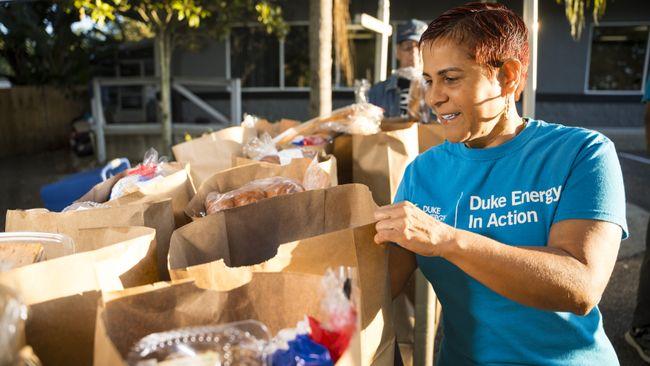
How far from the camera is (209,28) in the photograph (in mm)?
8633

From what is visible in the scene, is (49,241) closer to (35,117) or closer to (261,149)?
(261,149)

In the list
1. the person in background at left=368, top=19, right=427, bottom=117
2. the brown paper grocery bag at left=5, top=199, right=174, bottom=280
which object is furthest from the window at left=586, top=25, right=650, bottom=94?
the brown paper grocery bag at left=5, top=199, right=174, bottom=280

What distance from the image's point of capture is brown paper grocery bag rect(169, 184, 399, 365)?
3.60 ft

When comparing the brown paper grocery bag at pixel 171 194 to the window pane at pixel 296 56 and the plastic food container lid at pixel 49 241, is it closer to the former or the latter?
the plastic food container lid at pixel 49 241

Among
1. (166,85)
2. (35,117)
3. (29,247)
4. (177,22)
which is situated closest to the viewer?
(29,247)

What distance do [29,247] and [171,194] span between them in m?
0.54

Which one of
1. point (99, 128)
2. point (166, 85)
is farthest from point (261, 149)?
point (99, 128)

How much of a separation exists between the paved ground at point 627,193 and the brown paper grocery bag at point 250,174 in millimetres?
2514

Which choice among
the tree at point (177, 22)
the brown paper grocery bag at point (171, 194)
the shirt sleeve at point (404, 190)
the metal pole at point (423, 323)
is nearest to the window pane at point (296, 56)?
the tree at point (177, 22)

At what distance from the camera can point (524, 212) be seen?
1.28 meters

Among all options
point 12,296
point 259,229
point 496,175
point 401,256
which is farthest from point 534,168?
point 12,296

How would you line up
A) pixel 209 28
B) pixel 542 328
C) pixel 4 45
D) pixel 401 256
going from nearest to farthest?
pixel 542 328, pixel 401 256, pixel 209 28, pixel 4 45

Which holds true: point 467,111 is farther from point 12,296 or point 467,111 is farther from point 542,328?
point 12,296

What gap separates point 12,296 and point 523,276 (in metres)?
0.95
